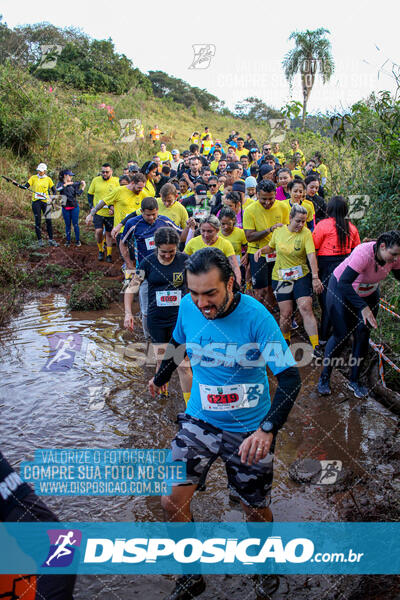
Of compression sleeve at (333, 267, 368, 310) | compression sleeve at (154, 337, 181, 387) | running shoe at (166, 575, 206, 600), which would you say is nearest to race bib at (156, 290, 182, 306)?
compression sleeve at (333, 267, 368, 310)

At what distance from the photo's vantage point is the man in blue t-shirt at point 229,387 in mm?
2479

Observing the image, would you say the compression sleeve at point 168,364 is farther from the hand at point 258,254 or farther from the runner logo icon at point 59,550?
the hand at point 258,254

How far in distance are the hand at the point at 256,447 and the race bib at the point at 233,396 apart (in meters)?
0.28

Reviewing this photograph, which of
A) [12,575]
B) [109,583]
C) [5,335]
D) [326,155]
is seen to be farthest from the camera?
[326,155]

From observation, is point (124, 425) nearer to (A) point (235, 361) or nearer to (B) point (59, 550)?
(A) point (235, 361)

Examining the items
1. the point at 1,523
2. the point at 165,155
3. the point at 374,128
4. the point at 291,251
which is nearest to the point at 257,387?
the point at 1,523

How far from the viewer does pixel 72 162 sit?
61.5 ft

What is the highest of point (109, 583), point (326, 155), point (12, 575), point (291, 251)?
point (326, 155)

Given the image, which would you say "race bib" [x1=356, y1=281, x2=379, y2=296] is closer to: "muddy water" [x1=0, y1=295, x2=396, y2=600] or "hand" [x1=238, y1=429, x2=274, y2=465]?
"muddy water" [x1=0, y1=295, x2=396, y2=600]

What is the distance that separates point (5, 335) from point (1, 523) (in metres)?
6.36

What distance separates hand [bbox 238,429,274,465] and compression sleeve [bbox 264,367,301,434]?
66 millimetres

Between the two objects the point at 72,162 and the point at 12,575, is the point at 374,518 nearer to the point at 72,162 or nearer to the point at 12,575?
the point at 12,575

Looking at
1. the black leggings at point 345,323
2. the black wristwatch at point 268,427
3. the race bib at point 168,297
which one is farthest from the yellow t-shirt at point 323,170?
the black wristwatch at point 268,427

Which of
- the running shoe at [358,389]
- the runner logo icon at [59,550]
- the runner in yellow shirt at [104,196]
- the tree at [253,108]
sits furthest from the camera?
the tree at [253,108]
